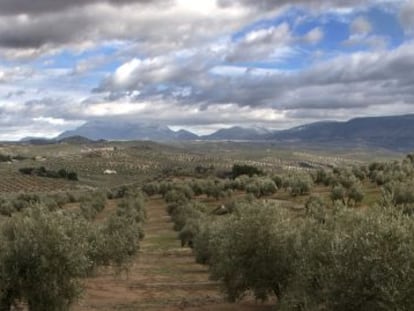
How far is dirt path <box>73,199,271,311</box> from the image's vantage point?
40.8 meters

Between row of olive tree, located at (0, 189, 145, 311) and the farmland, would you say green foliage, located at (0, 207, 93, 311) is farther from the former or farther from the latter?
the farmland

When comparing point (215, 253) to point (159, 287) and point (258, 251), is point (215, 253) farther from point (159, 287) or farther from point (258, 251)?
point (159, 287)

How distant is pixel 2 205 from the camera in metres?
107

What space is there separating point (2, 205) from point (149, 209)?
25830mm

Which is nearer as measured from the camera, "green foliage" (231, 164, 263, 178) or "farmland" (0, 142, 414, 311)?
"farmland" (0, 142, 414, 311)

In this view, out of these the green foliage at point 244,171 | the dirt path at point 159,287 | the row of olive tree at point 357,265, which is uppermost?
the row of olive tree at point 357,265

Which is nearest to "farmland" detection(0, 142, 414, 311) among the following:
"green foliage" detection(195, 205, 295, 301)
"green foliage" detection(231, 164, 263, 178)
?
"green foliage" detection(195, 205, 295, 301)

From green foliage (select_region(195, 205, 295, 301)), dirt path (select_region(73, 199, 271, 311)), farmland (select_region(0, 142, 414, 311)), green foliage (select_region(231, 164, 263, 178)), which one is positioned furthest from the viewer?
green foliage (select_region(231, 164, 263, 178))

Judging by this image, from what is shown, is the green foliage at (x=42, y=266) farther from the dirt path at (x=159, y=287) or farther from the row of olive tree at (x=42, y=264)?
the dirt path at (x=159, y=287)

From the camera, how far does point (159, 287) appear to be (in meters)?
49.2

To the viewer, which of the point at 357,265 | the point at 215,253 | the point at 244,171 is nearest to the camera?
the point at 357,265

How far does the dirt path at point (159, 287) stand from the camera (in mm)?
40750

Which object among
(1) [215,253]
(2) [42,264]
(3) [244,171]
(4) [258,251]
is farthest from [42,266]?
(3) [244,171]

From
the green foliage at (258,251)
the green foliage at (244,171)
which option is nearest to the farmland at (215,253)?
the green foliage at (258,251)
